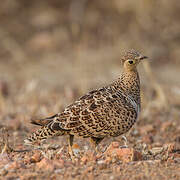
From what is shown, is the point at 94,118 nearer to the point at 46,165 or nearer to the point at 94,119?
the point at 94,119

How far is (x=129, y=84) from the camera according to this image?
521cm

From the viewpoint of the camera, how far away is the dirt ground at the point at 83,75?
4.02m

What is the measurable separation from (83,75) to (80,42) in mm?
2566

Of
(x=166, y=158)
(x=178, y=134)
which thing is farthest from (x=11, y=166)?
(x=178, y=134)

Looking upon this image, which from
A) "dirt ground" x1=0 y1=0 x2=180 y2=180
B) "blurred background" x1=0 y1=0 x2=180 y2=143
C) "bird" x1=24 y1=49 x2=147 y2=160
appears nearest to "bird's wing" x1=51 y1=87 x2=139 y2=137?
"bird" x1=24 y1=49 x2=147 y2=160

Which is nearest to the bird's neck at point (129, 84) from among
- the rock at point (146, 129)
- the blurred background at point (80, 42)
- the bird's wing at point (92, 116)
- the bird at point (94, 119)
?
the bird at point (94, 119)

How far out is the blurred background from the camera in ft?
34.2

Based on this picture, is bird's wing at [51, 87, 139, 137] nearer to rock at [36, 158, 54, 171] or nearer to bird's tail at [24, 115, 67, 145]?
bird's tail at [24, 115, 67, 145]

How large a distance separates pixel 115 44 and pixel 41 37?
244cm

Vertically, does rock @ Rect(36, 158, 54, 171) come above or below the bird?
below

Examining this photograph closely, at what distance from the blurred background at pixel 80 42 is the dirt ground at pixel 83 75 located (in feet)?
0.08

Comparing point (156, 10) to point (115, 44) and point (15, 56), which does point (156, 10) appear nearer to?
point (115, 44)

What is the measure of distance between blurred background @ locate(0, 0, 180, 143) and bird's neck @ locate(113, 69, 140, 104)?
338cm

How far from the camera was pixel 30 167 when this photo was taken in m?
3.99
